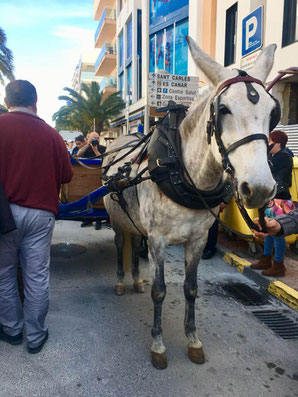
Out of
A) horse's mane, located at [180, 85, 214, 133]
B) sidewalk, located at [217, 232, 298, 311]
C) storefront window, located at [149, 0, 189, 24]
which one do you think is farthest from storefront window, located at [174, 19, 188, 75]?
horse's mane, located at [180, 85, 214, 133]

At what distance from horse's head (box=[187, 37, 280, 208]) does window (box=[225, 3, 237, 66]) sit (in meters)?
10.2

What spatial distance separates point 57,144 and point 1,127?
1.54 feet

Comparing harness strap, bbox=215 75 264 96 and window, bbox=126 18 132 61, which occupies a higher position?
window, bbox=126 18 132 61

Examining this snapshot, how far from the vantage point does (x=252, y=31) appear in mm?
9742

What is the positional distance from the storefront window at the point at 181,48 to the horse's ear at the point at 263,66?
1445 cm

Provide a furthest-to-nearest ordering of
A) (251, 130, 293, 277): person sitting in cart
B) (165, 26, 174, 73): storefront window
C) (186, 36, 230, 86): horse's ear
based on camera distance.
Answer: (165, 26, 174, 73): storefront window, (251, 130, 293, 277): person sitting in cart, (186, 36, 230, 86): horse's ear

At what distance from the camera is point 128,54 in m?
25.3

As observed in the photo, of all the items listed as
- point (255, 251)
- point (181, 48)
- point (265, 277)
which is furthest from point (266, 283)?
point (181, 48)

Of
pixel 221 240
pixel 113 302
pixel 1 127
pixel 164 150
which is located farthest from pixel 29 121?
pixel 221 240

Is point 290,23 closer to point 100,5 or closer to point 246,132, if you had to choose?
point 246,132

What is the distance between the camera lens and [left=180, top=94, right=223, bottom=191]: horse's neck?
98.9 inches

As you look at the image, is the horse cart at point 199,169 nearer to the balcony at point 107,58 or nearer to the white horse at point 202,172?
the white horse at point 202,172

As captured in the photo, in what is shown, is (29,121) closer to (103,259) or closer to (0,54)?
(103,259)

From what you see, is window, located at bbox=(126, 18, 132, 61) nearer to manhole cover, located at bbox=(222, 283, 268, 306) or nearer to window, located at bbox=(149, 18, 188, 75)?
window, located at bbox=(149, 18, 188, 75)
